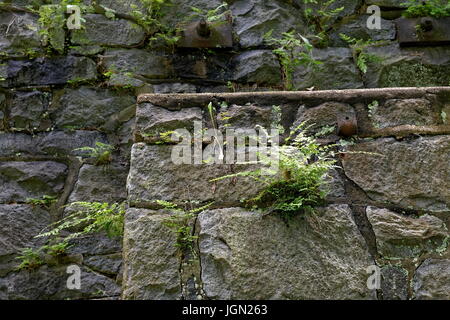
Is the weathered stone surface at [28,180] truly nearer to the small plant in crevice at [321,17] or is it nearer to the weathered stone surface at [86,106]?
the weathered stone surface at [86,106]

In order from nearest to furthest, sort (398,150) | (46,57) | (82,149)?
(398,150) < (82,149) < (46,57)

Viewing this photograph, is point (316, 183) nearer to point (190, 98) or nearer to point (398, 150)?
point (398, 150)

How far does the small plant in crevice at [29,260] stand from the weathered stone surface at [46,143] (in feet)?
2.14

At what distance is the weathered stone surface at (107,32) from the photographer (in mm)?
3326

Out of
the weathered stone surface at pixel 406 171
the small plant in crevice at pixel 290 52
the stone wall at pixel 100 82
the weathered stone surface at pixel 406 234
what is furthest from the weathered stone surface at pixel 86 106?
the weathered stone surface at pixel 406 234

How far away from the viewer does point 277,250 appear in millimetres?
1840

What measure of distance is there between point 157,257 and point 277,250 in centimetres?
48

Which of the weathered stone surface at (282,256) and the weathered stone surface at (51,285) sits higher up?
the weathered stone surface at (282,256)

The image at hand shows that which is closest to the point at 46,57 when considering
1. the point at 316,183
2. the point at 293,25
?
the point at 293,25

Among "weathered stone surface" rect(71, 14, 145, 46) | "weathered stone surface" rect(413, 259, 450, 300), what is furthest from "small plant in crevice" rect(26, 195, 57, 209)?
"weathered stone surface" rect(413, 259, 450, 300)

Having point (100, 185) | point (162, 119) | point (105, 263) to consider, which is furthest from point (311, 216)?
point (100, 185)

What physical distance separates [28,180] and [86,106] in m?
0.62

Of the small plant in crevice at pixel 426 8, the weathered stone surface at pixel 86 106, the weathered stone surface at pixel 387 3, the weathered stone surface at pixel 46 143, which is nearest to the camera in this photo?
the weathered stone surface at pixel 46 143

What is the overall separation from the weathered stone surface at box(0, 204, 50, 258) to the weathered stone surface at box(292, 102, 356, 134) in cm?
174
